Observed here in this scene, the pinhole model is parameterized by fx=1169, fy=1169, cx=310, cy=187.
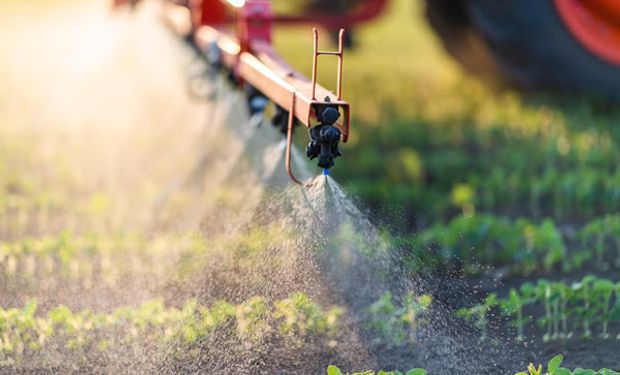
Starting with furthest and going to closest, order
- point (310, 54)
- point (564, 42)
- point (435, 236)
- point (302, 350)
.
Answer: point (310, 54) → point (564, 42) → point (435, 236) → point (302, 350)

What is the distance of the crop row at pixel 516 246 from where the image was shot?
3.84m

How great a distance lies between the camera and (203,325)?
10.3 ft

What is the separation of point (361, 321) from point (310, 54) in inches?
198

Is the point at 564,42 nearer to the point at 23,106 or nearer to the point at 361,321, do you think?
the point at 361,321

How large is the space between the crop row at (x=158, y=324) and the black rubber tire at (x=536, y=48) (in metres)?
2.31

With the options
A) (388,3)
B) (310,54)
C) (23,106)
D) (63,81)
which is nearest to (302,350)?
(388,3)

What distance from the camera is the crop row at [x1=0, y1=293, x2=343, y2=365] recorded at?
3100 millimetres

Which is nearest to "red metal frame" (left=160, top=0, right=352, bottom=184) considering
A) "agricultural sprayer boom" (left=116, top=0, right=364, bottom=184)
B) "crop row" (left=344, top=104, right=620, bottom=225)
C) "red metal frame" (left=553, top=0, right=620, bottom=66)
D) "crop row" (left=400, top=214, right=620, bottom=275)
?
"agricultural sprayer boom" (left=116, top=0, right=364, bottom=184)

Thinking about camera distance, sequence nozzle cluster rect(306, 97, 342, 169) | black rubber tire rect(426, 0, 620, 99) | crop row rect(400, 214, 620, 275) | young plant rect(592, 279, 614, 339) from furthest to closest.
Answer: black rubber tire rect(426, 0, 620, 99)
crop row rect(400, 214, 620, 275)
young plant rect(592, 279, 614, 339)
nozzle cluster rect(306, 97, 342, 169)

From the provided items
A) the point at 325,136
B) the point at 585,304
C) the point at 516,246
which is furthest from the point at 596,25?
the point at 325,136

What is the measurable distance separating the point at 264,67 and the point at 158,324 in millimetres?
960

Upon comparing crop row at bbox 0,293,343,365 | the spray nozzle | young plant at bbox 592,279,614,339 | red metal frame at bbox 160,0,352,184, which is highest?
red metal frame at bbox 160,0,352,184

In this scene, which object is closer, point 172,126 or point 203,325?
point 203,325

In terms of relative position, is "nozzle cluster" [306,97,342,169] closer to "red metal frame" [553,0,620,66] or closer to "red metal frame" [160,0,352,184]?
"red metal frame" [160,0,352,184]
